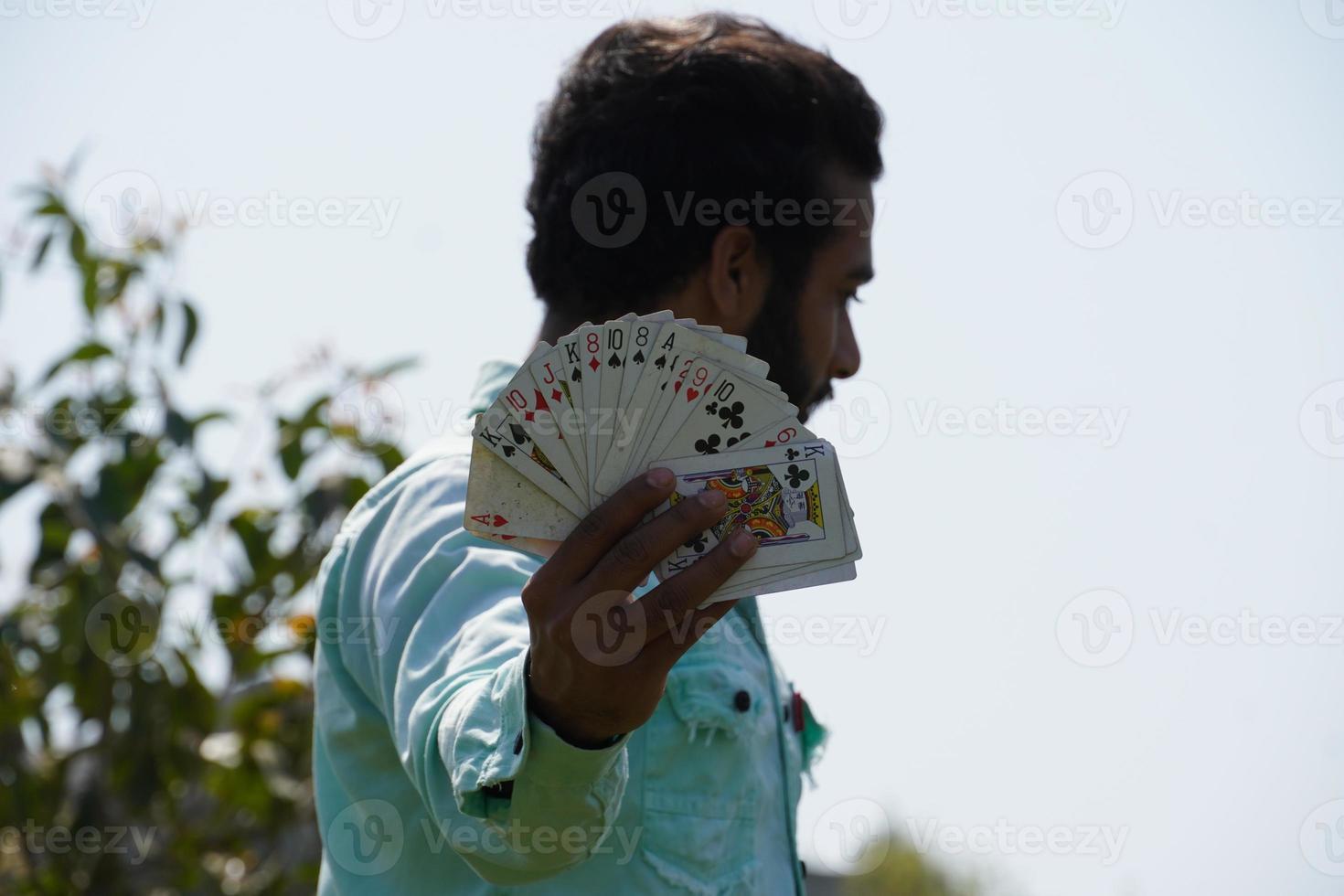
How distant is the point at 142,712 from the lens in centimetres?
376

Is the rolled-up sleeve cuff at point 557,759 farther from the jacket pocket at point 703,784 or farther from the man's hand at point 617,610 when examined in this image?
the jacket pocket at point 703,784

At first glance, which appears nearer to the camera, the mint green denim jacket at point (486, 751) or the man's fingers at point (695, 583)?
the man's fingers at point (695, 583)

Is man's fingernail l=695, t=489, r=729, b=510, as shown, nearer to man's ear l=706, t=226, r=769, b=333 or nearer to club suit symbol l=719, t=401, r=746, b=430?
club suit symbol l=719, t=401, r=746, b=430

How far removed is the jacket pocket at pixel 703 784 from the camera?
75.2 inches

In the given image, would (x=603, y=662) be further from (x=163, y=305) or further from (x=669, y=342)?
(x=163, y=305)

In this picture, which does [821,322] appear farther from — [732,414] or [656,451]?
[656,451]

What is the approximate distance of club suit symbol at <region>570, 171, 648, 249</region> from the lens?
8.26 feet

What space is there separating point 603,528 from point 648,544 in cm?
5

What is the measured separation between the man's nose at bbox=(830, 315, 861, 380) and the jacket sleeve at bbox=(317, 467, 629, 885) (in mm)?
960

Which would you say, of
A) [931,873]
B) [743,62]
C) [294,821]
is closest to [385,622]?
[743,62]

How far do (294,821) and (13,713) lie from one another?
872 millimetres

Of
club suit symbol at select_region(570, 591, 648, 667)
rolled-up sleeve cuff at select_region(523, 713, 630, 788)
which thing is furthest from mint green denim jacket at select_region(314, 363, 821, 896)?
club suit symbol at select_region(570, 591, 648, 667)

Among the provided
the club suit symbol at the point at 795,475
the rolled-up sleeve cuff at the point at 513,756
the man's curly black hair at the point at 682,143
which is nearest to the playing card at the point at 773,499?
the club suit symbol at the point at 795,475

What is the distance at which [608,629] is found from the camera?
1.31 m
